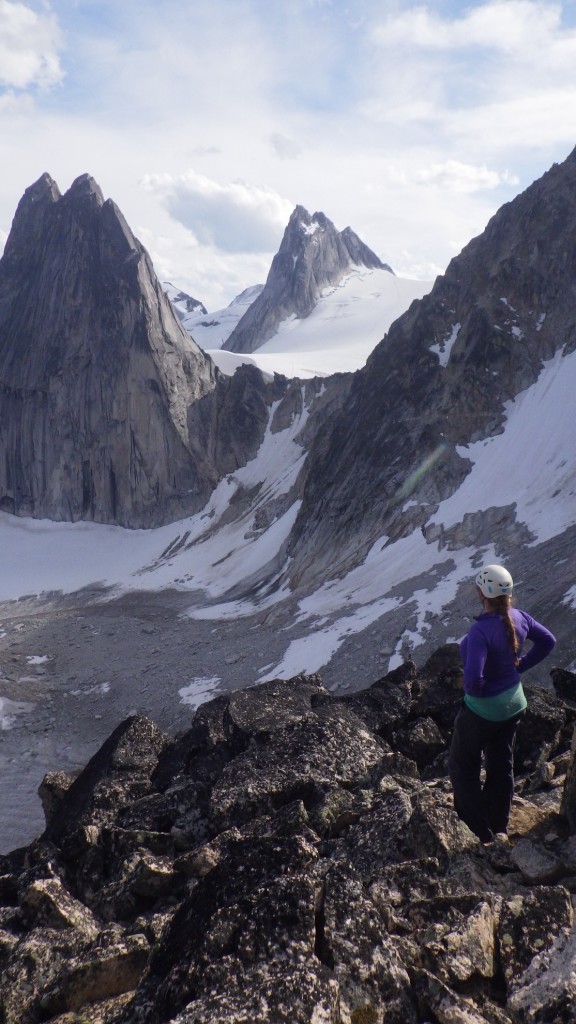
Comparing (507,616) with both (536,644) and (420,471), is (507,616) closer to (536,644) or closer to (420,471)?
(536,644)

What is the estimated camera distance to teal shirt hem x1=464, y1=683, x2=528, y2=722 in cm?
668

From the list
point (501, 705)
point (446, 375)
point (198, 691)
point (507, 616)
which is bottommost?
point (198, 691)

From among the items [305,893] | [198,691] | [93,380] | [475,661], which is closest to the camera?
[305,893]

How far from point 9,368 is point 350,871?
3863 inches

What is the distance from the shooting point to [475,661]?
6.55m

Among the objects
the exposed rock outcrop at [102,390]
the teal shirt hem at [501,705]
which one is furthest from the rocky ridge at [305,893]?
the exposed rock outcrop at [102,390]

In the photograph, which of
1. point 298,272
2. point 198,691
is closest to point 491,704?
point 198,691

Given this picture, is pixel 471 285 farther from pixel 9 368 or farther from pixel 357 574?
pixel 9 368

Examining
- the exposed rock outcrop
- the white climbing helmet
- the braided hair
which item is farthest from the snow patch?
the exposed rock outcrop

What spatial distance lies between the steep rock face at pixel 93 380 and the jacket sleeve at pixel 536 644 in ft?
242

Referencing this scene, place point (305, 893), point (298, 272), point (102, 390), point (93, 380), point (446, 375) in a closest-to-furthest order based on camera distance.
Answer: point (305, 893)
point (446, 375)
point (102, 390)
point (93, 380)
point (298, 272)

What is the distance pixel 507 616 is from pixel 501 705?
33.8 inches

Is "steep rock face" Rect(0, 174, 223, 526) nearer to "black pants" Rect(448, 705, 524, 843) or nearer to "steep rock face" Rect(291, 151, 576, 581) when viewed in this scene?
"steep rock face" Rect(291, 151, 576, 581)

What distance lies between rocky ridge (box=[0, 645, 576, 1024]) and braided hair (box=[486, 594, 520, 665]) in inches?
47.4
